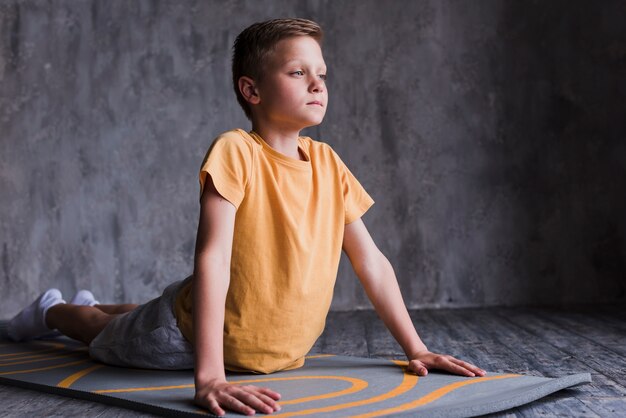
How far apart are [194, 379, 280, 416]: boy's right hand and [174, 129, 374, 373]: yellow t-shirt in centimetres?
27

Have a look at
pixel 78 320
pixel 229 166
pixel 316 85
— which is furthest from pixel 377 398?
pixel 78 320

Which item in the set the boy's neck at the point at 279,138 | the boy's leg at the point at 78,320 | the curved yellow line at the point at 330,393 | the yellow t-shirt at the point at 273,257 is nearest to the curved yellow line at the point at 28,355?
the boy's leg at the point at 78,320

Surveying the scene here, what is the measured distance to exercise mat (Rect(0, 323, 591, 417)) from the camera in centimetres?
123

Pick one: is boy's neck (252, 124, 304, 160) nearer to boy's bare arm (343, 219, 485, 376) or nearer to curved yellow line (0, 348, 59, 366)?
boy's bare arm (343, 219, 485, 376)

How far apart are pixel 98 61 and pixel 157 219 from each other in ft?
2.40

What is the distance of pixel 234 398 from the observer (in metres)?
1.22

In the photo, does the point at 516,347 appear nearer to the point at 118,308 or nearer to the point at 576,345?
the point at 576,345

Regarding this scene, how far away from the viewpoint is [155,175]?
10.8ft

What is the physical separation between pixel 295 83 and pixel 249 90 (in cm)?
11

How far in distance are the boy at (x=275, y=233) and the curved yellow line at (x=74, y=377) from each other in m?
0.10

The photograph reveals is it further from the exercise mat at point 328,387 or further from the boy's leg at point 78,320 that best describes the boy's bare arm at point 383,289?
the boy's leg at point 78,320

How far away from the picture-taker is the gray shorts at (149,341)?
1638 mm

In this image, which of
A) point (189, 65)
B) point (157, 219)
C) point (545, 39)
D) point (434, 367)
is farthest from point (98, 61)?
point (434, 367)

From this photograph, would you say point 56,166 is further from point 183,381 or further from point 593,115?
point 593,115
